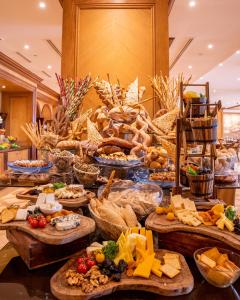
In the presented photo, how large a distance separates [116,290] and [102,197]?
506 mm

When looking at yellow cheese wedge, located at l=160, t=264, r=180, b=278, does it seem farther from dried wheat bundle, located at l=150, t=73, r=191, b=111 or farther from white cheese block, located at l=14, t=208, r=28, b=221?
dried wheat bundle, located at l=150, t=73, r=191, b=111

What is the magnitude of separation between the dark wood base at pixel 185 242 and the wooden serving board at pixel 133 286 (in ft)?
0.55

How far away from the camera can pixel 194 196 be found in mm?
1249

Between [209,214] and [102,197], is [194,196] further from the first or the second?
[102,197]

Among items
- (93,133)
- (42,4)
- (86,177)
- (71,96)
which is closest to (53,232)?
(86,177)

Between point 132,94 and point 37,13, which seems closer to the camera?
point 132,94

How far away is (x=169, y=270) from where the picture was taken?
807 mm

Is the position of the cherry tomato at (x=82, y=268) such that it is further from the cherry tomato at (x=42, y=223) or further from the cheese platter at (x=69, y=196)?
the cheese platter at (x=69, y=196)

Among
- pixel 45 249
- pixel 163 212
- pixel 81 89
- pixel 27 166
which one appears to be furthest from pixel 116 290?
pixel 81 89

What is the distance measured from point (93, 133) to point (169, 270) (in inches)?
56.7

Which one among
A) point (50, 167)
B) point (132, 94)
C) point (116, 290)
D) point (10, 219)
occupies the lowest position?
point (116, 290)

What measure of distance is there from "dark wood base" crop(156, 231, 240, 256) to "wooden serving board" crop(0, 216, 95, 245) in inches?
10.9

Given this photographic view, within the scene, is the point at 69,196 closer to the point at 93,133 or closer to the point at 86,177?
the point at 86,177

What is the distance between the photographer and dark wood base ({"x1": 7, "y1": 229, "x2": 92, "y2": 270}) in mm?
898
